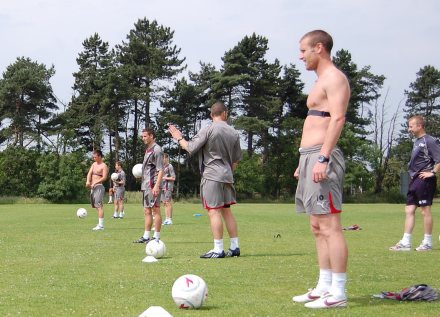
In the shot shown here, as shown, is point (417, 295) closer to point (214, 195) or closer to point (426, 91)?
point (214, 195)

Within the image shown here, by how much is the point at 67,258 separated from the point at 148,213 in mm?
2759

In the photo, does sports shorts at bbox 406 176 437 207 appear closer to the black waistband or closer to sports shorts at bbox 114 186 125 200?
the black waistband

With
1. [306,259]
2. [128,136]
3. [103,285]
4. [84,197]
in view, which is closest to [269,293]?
[103,285]

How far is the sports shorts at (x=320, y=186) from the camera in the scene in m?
Answer: 5.73

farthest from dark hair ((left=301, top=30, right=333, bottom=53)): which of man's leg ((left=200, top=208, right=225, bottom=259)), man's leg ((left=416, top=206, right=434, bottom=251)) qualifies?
man's leg ((left=416, top=206, right=434, bottom=251))

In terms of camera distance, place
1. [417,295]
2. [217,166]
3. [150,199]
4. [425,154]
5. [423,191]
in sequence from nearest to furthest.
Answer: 1. [417,295]
2. [217,166]
3. [425,154]
4. [423,191]
5. [150,199]

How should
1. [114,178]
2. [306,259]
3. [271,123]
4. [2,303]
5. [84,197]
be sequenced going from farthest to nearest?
[271,123] < [84,197] < [114,178] < [306,259] < [2,303]

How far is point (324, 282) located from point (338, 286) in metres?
0.41

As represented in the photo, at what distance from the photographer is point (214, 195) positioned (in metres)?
9.62

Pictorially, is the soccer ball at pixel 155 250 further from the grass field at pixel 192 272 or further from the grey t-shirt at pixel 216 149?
the grey t-shirt at pixel 216 149

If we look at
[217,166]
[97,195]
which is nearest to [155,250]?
[217,166]

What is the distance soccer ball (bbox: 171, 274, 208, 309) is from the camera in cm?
555

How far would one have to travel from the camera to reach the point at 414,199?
37.0 ft

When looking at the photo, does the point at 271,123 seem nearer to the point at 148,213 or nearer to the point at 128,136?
the point at 128,136
